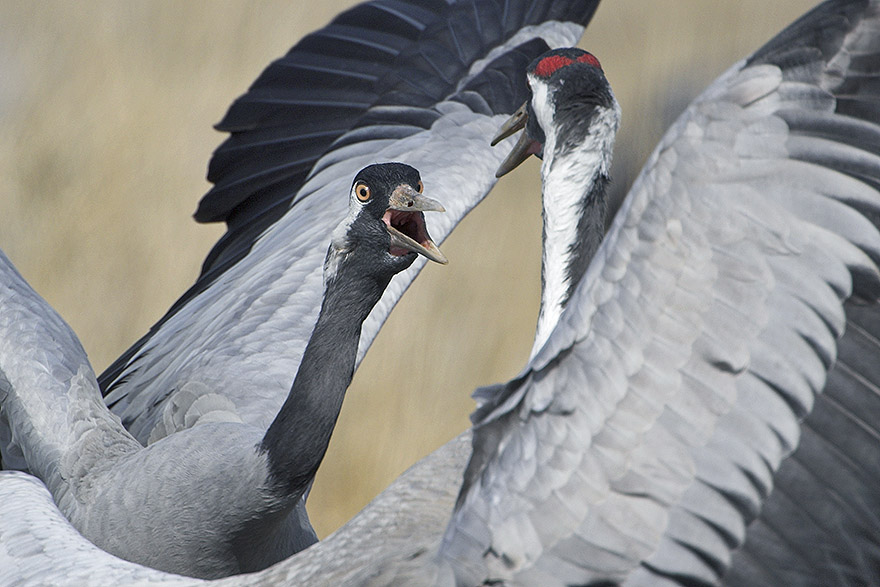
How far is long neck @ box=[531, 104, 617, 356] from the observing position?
2625 millimetres

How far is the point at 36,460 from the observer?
125 inches

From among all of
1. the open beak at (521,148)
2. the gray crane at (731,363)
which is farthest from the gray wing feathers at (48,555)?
the open beak at (521,148)

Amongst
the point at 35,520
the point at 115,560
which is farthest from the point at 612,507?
the point at 35,520

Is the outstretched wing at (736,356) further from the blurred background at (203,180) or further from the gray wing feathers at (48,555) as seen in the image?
the blurred background at (203,180)

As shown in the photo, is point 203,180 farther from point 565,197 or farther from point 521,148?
point 565,197

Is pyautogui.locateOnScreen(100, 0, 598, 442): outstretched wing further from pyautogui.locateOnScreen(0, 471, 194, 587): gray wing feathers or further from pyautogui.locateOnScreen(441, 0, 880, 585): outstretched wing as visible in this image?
pyautogui.locateOnScreen(441, 0, 880, 585): outstretched wing

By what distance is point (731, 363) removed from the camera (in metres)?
1.81

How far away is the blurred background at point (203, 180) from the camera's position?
542 centimetres

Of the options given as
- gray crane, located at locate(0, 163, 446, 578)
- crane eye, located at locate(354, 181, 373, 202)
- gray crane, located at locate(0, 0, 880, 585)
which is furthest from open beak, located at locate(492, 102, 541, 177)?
gray crane, located at locate(0, 0, 880, 585)

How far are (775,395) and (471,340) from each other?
3667 millimetres

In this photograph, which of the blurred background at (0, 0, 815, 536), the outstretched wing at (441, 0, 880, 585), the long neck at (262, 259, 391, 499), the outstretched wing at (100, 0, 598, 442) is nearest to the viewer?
the outstretched wing at (441, 0, 880, 585)

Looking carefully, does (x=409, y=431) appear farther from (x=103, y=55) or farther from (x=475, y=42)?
(x=103, y=55)

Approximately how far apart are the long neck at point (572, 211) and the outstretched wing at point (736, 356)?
72 cm

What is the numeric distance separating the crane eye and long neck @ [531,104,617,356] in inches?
17.5
